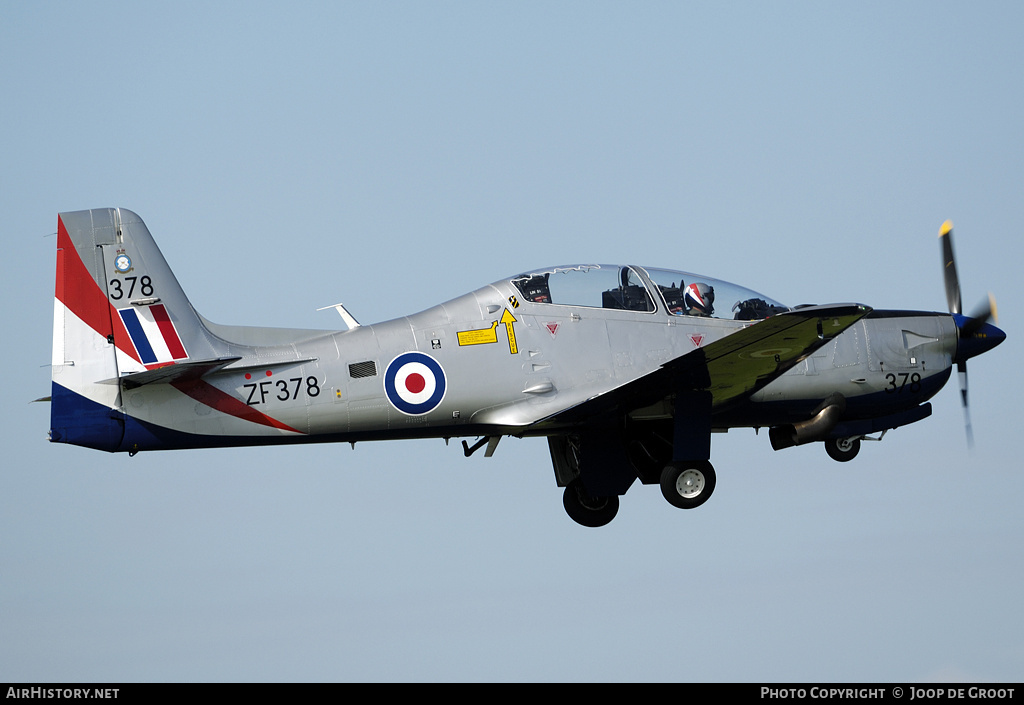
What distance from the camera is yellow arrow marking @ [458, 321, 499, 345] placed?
14711 mm

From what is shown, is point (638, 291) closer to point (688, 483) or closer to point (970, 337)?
point (688, 483)

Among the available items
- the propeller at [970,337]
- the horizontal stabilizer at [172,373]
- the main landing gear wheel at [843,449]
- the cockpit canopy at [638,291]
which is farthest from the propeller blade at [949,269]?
the horizontal stabilizer at [172,373]

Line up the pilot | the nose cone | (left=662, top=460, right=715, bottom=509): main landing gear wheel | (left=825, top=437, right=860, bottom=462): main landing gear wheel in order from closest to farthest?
(left=662, top=460, right=715, bottom=509): main landing gear wheel, the pilot, the nose cone, (left=825, top=437, right=860, bottom=462): main landing gear wheel

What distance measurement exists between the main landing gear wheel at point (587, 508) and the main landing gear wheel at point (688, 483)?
6.29 feet

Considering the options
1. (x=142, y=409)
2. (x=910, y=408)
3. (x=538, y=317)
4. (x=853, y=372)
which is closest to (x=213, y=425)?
(x=142, y=409)

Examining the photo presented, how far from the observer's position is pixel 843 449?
673 inches

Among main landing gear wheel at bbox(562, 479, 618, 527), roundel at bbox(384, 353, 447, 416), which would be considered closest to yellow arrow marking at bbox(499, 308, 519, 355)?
roundel at bbox(384, 353, 447, 416)

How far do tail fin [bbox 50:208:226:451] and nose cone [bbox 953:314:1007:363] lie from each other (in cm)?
959

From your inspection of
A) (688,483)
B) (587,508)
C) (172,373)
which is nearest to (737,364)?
(688,483)

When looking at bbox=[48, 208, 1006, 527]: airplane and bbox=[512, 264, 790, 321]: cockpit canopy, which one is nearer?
bbox=[48, 208, 1006, 527]: airplane

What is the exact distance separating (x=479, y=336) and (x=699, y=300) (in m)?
2.87

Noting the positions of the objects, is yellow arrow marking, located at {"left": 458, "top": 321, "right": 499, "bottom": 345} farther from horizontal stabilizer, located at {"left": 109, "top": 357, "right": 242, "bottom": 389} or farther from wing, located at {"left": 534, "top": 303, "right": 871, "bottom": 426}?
horizontal stabilizer, located at {"left": 109, "top": 357, "right": 242, "bottom": 389}
